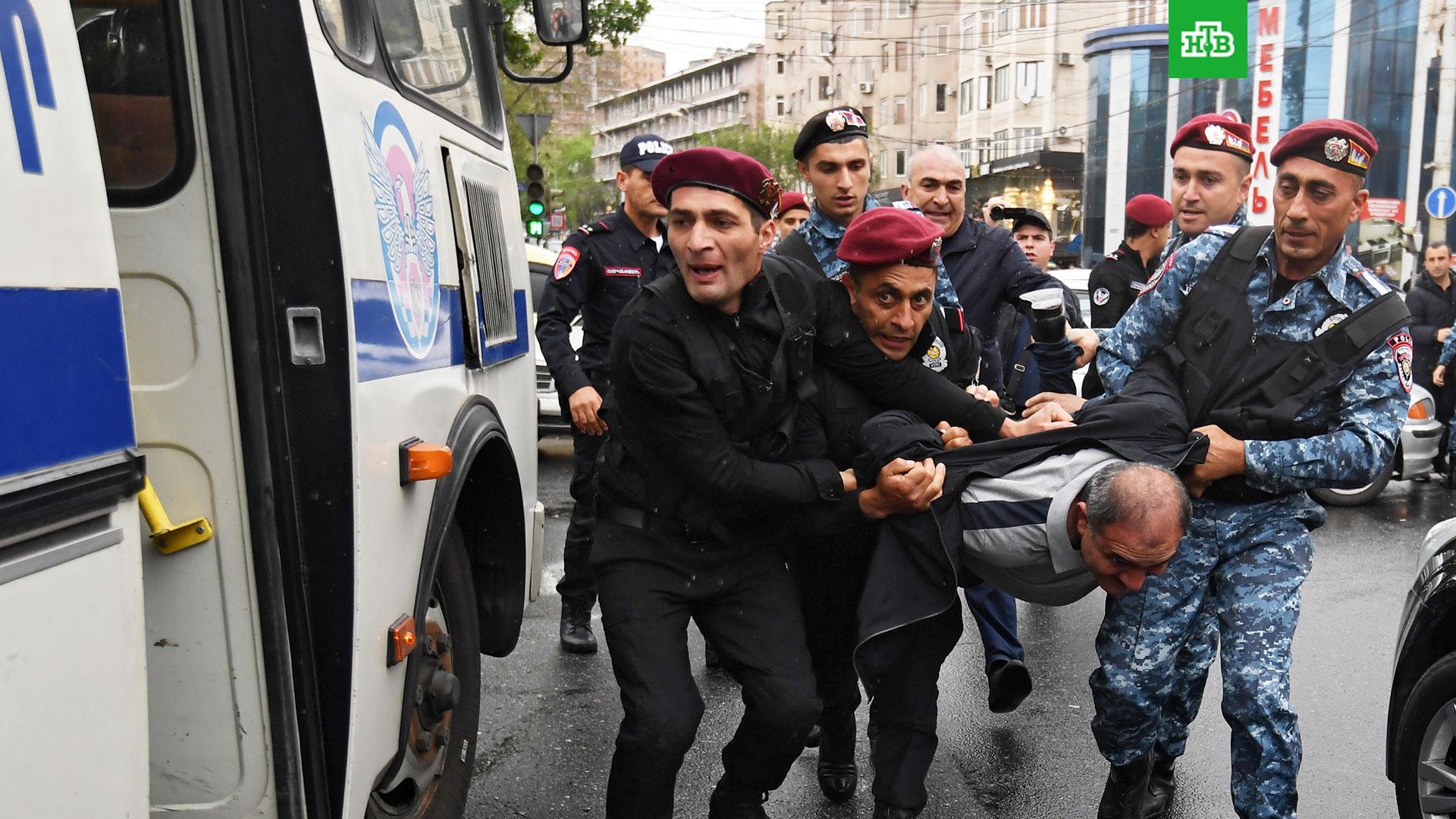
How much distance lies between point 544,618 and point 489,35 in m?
2.84

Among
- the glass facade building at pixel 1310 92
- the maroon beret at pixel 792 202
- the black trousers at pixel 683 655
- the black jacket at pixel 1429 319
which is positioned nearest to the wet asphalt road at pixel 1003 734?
the black trousers at pixel 683 655

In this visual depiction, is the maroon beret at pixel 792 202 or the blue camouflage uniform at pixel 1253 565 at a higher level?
the maroon beret at pixel 792 202

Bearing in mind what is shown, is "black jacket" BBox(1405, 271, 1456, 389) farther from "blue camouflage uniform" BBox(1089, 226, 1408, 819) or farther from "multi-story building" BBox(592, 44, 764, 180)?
"multi-story building" BBox(592, 44, 764, 180)

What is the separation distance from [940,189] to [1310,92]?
32459mm

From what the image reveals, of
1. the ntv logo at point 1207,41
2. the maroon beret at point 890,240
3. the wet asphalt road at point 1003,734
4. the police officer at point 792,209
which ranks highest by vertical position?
the ntv logo at point 1207,41

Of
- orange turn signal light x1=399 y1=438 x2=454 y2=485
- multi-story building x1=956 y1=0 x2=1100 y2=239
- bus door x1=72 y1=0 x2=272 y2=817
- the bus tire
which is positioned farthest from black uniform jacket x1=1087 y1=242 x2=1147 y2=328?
multi-story building x1=956 y1=0 x2=1100 y2=239

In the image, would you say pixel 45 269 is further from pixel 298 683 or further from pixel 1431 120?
pixel 1431 120

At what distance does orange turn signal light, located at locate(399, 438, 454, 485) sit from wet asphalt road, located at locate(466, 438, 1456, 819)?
161cm

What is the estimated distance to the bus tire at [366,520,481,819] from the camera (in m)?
3.29

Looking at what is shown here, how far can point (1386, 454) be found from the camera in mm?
3279

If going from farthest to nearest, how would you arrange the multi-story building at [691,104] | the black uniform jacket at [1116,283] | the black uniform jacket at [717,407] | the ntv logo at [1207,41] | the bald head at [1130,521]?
the multi-story building at [691,104] → the ntv logo at [1207,41] → the black uniform jacket at [1116,283] → the black uniform jacket at [717,407] → the bald head at [1130,521]

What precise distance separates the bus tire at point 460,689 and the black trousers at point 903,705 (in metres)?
1.05

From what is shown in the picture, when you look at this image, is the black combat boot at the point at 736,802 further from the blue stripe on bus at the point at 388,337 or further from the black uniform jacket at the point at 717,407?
the blue stripe on bus at the point at 388,337

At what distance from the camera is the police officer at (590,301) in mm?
5445
